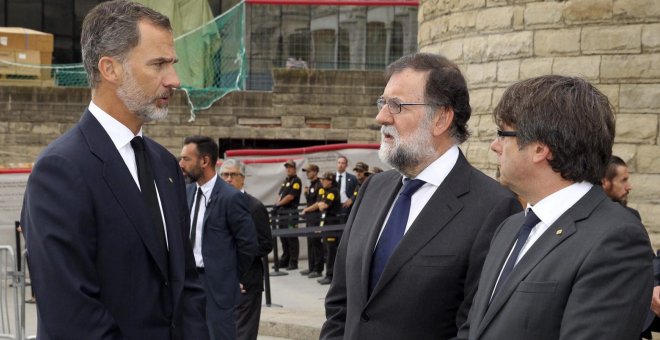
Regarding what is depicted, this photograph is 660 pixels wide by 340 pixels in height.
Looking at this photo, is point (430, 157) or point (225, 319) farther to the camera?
point (225, 319)

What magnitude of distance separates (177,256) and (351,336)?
803mm

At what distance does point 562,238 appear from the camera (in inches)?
127

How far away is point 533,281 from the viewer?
321 cm

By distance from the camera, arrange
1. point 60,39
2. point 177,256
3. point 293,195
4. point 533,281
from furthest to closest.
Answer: point 60,39, point 293,195, point 177,256, point 533,281

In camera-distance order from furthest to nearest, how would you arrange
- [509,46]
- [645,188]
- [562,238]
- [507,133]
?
1. [509,46]
2. [645,188]
3. [507,133]
4. [562,238]

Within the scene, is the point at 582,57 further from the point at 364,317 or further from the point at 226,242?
the point at 364,317

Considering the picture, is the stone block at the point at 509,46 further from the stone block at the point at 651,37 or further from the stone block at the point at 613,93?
the stone block at the point at 651,37

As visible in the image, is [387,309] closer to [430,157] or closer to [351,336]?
[351,336]

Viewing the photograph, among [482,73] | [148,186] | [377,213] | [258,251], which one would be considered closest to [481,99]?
[482,73]

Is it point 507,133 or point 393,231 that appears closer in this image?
point 507,133

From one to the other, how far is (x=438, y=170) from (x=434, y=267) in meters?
0.46

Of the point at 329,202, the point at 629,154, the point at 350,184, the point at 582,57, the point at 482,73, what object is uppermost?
the point at 582,57

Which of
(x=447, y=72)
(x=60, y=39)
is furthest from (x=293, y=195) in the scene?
(x=60, y=39)

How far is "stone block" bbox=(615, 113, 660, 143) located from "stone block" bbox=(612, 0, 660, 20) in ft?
3.36
